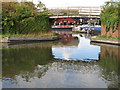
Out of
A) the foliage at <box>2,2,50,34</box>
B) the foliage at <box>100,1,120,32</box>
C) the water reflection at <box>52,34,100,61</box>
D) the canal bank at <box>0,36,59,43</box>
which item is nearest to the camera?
the water reflection at <box>52,34,100,61</box>

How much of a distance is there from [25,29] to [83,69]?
28.7 meters

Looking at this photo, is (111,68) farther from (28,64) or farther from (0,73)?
(0,73)

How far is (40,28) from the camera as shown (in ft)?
143

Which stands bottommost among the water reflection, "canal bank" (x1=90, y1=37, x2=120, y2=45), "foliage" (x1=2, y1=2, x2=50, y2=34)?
the water reflection

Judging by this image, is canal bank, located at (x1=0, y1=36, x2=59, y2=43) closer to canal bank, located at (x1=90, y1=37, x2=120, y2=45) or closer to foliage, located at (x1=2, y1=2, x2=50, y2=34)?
foliage, located at (x1=2, y1=2, x2=50, y2=34)

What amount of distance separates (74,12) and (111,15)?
14.3 m

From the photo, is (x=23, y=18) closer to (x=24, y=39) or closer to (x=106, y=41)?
(x=24, y=39)

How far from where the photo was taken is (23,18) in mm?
43094

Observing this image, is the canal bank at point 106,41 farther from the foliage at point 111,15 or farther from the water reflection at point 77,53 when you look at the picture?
the water reflection at point 77,53

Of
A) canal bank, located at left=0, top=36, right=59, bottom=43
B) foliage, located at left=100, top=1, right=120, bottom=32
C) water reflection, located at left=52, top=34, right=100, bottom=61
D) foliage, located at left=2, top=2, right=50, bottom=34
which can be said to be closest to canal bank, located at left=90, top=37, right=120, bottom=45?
foliage, located at left=100, top=1, right=120, bottom=32

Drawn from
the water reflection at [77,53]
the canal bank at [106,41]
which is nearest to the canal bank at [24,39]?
the canal bank at [106,41]

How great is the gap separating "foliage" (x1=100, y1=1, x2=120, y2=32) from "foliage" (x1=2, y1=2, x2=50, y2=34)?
13670mm

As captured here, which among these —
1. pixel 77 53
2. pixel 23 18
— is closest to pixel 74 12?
pixel 23 18

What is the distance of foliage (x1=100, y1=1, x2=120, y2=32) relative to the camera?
34.3 meters
